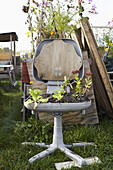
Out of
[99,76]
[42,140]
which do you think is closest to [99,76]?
[99,76]

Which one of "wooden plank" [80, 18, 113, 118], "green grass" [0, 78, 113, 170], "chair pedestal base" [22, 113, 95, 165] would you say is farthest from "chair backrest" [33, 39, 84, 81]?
"chair pedestal base" [22, 113, 95, 165]

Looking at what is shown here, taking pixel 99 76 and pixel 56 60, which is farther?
pixel 99 76

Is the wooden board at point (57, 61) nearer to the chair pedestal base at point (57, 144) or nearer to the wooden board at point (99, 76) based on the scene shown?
the wooden board at point (99, 76)

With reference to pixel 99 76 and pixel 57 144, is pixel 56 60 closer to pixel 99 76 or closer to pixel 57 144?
pixel 99 76

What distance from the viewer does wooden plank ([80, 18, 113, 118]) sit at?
3477 millimetres

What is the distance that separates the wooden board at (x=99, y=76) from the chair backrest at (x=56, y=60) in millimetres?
377

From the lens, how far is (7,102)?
199 inches

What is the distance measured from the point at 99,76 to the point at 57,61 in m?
0.89

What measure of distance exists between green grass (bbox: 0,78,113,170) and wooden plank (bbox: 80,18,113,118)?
28cm

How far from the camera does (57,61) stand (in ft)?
11.1

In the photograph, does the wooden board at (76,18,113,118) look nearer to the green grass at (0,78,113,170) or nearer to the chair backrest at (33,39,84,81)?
the green grass at (0,78,113,170)

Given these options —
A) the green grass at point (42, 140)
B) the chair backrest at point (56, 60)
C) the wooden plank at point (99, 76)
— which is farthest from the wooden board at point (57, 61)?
the green grass at point (42, 140)

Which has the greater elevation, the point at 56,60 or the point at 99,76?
the point at 56,60

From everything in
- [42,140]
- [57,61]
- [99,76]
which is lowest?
[42,140]
